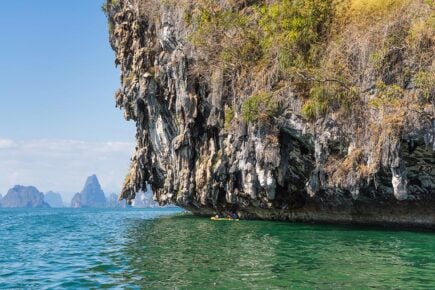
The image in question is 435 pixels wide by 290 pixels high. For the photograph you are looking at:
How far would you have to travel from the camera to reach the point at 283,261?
18.5 metres

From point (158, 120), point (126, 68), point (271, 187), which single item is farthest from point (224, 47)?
point (126, 68)

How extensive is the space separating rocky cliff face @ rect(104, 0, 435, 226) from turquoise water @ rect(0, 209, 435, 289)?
465 cm

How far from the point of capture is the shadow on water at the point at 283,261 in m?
14.8

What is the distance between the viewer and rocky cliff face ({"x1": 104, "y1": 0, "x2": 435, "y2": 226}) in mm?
25797

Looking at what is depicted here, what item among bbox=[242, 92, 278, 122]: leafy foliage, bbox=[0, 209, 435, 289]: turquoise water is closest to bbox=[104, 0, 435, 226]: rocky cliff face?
bbox=[242, 92, 278, 122]: leafy foliage

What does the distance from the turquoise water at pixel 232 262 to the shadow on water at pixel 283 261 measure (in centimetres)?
3

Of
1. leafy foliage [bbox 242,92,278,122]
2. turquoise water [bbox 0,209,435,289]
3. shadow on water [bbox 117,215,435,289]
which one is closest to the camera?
shadow on water [bbox 117,215,435,289]

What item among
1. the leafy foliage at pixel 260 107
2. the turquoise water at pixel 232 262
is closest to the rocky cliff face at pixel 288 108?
the leafy foliage at pixel 260 107

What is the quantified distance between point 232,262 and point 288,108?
15.0 metres

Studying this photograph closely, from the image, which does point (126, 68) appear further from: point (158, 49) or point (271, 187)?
point (271, 187)

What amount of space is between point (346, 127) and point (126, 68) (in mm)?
32679

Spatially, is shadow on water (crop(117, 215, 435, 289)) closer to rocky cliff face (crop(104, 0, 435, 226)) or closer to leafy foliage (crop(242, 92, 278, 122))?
rocky cliff face (crop(104, 0, 435, 226))

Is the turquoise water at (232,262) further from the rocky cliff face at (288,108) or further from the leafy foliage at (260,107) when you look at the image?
the leafy foliage at (260,107)

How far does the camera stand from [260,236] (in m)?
28.4
